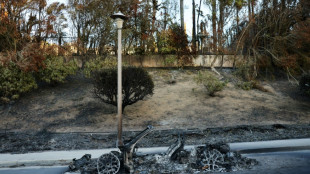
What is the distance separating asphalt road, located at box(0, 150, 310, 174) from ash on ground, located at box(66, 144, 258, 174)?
0.34m

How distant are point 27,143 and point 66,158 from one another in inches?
141

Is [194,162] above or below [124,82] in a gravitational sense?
below

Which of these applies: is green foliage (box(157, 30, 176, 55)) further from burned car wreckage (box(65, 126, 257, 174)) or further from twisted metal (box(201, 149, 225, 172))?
twisted metal (box(201, 149, 225, 172))

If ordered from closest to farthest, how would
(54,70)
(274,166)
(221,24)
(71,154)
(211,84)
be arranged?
(274,166), (71,154), (211,84), (54,70), (221,24)

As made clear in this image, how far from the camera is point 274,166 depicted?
7250 mm

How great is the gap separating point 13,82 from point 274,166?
15.0 meters

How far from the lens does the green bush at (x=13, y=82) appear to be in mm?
16516

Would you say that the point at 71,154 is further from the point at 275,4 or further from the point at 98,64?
the point at 275,4

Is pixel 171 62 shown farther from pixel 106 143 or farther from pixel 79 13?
pixel 106 143

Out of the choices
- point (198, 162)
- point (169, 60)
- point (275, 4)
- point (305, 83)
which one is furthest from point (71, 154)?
point (275, 4)

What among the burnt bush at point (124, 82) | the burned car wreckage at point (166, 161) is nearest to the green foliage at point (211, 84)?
the burnt bush at point (124, 82)

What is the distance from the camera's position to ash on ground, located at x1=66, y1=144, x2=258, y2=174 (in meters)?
6.90

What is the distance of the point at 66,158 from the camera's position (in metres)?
8.31

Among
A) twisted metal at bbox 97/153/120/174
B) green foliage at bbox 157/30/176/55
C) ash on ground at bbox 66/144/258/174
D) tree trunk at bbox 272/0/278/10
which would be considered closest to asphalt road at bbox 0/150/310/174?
ash on ground at bbox 66/144/258/174
